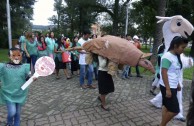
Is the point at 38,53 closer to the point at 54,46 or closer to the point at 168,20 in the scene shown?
the point at 54,46

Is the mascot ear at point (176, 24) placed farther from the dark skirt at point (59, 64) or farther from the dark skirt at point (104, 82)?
the dark skirt at point (59, 64)

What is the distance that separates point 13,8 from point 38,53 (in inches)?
725

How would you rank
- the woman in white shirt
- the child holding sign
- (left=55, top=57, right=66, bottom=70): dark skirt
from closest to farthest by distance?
the child holding sign
the woman in white shirt
(left=55, top=57, right=66, bottom=70): dark skirt

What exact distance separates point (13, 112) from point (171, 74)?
2.74 metres

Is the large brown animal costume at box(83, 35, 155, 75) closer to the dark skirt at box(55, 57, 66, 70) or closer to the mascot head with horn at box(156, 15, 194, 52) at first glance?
the mascot head with horn at box(156, 15, 194, 52)

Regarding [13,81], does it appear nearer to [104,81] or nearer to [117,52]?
[117,52]

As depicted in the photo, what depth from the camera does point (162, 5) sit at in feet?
39.7

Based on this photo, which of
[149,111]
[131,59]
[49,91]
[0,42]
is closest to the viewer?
[131,59]

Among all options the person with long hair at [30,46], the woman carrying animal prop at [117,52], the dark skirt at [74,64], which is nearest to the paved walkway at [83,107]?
the woman carrying animal prop at [117,52]

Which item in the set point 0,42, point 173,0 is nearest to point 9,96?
point 173,0

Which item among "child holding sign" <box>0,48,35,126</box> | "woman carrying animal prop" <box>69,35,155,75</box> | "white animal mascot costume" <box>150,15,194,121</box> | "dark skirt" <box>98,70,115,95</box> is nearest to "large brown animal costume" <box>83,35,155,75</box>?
"woman carrying animal prop" <box>69,35,155,75</box>

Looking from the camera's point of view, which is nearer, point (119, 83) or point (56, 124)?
point (56, 124)

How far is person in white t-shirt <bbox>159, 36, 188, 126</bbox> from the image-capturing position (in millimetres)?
3795

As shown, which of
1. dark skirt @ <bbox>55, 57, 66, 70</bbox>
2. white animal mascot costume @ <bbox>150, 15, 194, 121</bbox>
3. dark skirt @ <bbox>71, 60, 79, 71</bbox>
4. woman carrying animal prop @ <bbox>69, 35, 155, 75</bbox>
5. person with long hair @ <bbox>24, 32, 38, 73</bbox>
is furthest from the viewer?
dark skirt @ <bbox>71, 60, 79, 71</bbox>
